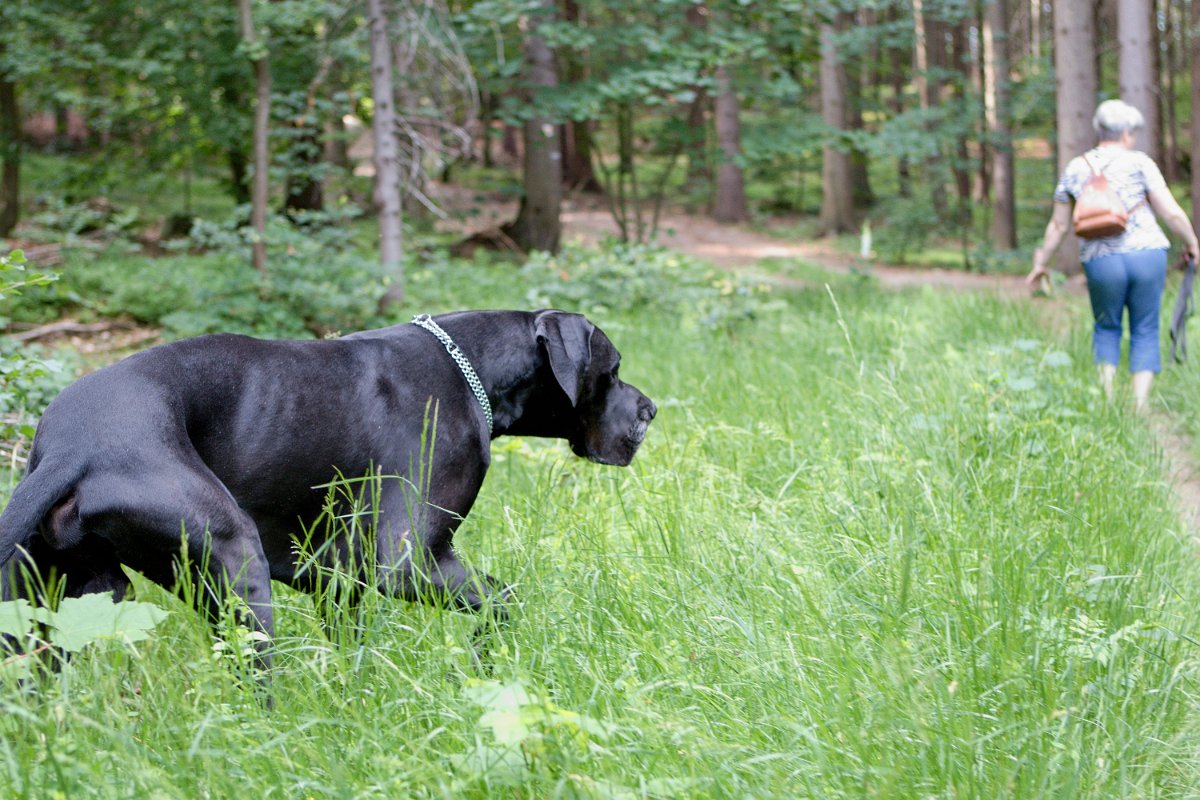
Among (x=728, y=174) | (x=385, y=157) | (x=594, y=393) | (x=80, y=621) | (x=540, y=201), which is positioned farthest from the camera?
(x=728, y=174)

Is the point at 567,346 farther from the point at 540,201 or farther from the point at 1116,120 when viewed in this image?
the point at 540,201

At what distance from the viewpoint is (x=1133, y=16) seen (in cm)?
1223

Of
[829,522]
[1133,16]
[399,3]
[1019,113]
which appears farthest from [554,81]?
[829,522]

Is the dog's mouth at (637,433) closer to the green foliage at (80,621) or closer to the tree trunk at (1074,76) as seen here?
the green foliage at (80,621)

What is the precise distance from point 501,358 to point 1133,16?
11244 millimetres

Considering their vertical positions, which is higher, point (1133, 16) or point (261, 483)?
point (1133, 16)

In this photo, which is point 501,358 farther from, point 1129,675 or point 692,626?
point 1129,675

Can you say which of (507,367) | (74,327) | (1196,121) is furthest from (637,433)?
(1196,121)

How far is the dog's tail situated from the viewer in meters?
2.65

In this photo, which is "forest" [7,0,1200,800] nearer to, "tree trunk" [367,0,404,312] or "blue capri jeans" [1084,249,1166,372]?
"tree trunk" [367,0,404,312]

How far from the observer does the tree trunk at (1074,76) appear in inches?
505

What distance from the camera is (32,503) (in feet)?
8.69

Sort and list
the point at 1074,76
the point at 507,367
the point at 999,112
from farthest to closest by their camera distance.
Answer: the point at 999,112, the point at 1074,76, the point at 507,367

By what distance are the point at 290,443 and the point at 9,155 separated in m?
18.1
